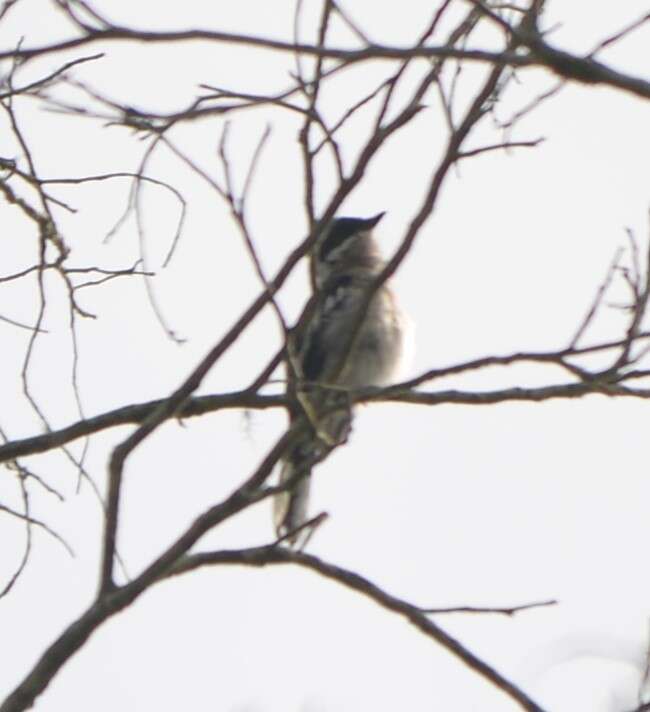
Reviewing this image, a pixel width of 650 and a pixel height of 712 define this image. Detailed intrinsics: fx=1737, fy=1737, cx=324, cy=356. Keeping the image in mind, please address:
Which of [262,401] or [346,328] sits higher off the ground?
[346,328]

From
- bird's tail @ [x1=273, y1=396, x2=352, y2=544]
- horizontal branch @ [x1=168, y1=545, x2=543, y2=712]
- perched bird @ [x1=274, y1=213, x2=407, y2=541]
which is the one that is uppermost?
perched bird @ [x1=274, y1=213, x2=407, y2=541]

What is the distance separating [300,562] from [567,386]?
2.56ft

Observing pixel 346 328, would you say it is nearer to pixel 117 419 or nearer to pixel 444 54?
pixel 117 419

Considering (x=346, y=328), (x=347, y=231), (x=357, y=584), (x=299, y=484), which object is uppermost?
(x=347, y=231)

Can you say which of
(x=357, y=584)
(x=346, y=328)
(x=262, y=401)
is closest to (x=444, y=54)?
(x=357, y=584)

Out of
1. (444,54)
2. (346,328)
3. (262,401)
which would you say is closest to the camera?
(444,54)

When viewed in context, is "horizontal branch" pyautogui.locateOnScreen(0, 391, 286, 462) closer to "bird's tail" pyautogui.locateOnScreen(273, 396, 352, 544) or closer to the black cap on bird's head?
"bird's tail" pyautogui.locateOnScreen(273, 396, 352, 544)

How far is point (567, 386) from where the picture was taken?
149 inches

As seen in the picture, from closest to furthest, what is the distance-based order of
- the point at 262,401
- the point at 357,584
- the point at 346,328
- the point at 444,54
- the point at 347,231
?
the point at 444,54, the point at 357,584, the point at 262,401, the point at 346,328, the point at 347,231

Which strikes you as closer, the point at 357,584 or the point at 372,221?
the point at 357,584

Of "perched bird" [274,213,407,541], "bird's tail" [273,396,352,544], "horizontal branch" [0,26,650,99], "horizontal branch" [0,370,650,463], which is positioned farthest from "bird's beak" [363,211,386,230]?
"horizontal branch" [0,26,650,99]

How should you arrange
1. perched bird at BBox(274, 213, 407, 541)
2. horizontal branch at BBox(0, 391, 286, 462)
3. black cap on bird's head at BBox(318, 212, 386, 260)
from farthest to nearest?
black cap on bird's head at BBox(318, 212, 386, 260) → perched bird at BBox(274, 213, 407, 541) → horizontal branch at BBox(0, 391, 286, 462)

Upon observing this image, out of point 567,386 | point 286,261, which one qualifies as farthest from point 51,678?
point 567,386

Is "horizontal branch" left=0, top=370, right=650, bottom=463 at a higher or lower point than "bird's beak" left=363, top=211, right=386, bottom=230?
lower
